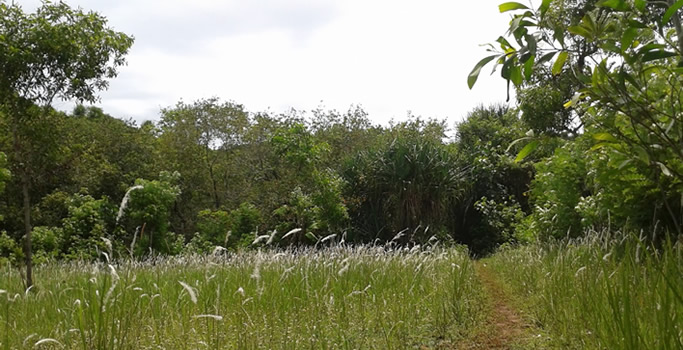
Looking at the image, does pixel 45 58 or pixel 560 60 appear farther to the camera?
pixel 45 58

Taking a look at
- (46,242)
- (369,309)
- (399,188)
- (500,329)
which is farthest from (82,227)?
(500,329)

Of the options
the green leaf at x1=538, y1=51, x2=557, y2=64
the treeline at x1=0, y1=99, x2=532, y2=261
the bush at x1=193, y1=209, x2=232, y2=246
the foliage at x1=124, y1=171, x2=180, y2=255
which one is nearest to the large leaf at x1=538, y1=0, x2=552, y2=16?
the green leaf at x1=538, y1=51, x2=557, y2=64

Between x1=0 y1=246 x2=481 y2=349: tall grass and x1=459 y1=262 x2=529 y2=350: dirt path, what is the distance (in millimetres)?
163

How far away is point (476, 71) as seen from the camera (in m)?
1.72

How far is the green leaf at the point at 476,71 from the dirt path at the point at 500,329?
8.83 feet

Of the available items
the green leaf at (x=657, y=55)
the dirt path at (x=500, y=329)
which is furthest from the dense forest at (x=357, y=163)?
the dirt path at (x=500, y=329)

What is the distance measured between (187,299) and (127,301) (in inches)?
21.6

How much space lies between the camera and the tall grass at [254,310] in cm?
296

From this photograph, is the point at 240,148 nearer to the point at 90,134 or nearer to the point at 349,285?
the point at 90,134

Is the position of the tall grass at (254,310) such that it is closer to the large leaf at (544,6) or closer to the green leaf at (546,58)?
the green leaf at (546,58)

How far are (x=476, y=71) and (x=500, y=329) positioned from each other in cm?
347

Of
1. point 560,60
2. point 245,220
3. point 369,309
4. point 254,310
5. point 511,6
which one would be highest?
point 511,6

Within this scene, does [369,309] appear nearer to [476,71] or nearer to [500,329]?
[500,329]

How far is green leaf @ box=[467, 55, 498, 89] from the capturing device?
1701 mm
